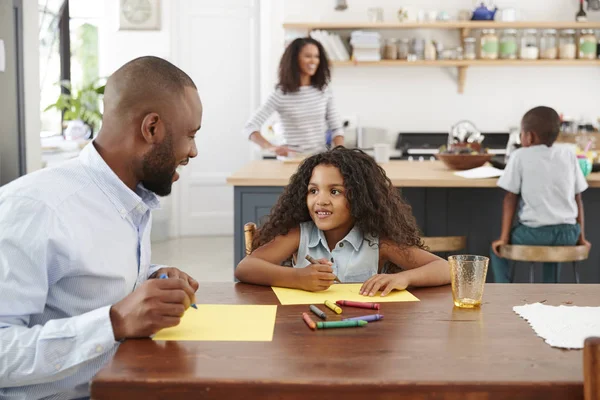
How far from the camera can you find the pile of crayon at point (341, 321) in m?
1.35

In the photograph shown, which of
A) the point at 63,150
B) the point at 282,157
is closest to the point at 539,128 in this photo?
the point at 282,157

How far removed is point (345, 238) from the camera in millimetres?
2043

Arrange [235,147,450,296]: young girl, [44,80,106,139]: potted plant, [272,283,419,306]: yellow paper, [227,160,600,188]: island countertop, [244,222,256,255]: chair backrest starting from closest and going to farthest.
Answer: [272,283,419,306]: yellow paper → [235,147,450,296]: young girl → [244,222,256,255]: chair backrest → [227,160,600,188]: island countertop → [44,80,106,139]: potted plant

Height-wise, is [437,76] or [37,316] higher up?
[437,76]

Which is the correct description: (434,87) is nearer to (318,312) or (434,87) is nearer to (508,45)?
(508,45)

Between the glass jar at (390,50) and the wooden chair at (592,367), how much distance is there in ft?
17.9

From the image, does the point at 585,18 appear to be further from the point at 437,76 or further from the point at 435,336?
the point at 435,336

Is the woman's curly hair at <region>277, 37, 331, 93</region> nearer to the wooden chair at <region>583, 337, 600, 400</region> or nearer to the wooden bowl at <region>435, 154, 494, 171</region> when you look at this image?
the wooden bowl at <region>435, 154, 494, 171</region>

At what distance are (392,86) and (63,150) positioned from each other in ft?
9.53

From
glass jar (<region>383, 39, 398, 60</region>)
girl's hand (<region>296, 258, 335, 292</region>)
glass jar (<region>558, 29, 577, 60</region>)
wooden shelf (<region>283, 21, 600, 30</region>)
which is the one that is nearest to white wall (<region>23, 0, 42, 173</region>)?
girl's hand (<region>296, 258, 335, 292</region>)

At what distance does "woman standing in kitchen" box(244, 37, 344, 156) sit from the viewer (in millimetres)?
4551

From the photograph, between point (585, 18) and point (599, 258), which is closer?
point (599, 258)

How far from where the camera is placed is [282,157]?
448cm

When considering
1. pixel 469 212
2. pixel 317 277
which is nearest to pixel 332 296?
pixel 317 277
